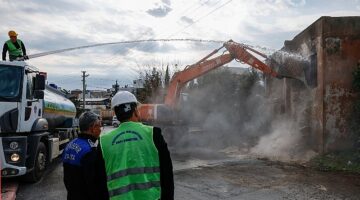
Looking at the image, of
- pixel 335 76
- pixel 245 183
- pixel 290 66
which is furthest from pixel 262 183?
pixel 290 66

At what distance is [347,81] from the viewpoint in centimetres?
1494

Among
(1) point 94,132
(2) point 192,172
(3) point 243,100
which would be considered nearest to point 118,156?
(1) point 94,132

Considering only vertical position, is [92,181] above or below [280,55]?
below

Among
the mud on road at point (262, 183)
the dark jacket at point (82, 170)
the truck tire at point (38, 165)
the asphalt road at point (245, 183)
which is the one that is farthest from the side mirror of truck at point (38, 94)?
the dark jacket at point (82, 170)

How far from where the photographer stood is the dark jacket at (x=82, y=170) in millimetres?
3486

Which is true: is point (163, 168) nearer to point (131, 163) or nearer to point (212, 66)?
point (131, 163)

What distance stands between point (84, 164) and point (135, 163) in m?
0.51

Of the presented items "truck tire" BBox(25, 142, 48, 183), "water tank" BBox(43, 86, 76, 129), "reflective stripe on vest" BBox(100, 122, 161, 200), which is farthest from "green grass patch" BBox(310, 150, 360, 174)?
"reflective stripe on vest" BBox(100, 122, 161, 200)

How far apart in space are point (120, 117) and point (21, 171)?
24.2 feet

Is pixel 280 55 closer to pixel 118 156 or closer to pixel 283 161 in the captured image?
pixel 283 161

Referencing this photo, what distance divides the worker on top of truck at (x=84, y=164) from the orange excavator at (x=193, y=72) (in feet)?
45.7

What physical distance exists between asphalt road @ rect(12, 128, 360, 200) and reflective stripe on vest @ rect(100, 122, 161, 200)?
18.6 ft

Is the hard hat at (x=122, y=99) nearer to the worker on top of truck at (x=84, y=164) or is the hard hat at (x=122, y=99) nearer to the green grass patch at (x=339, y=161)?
the worker on top of truck at (x=84, y=164)

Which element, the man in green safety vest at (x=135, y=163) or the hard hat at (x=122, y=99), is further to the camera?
the hard hat at (x=122, y=99)
